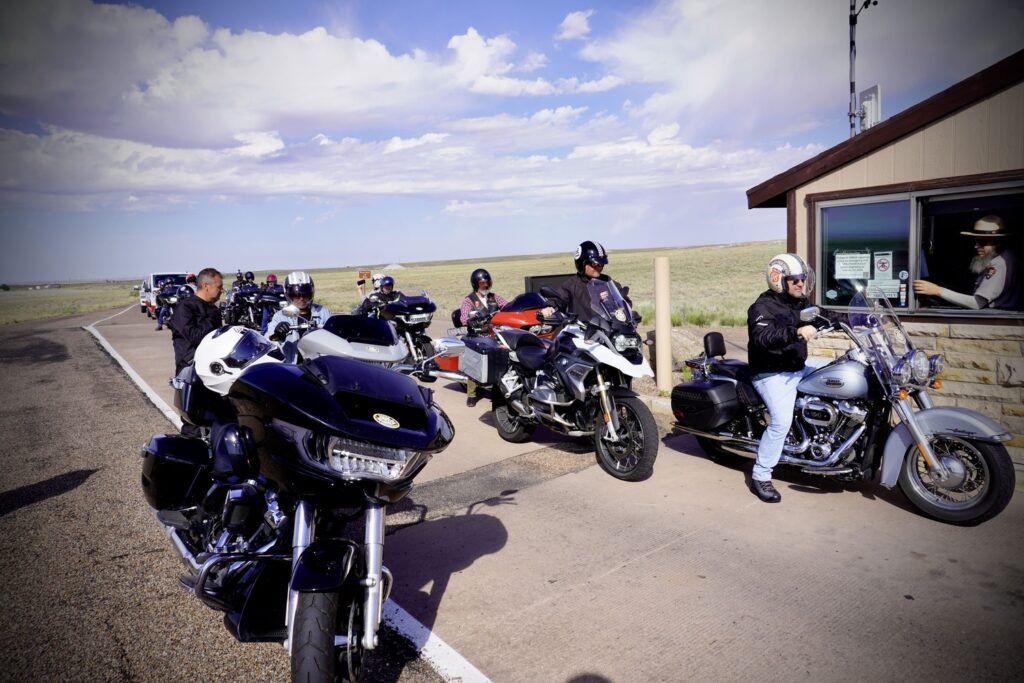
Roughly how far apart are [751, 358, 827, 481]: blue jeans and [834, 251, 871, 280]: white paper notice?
2.86 m

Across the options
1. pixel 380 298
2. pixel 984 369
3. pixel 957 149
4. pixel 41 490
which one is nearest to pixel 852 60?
pixel 957 149

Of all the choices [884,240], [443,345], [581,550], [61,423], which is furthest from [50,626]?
[884,240]

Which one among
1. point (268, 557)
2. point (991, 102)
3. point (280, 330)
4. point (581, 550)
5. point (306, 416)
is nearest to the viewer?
point (306, 416)

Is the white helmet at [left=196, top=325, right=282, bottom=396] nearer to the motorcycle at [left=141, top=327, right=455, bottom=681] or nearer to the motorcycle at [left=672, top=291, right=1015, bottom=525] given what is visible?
the motorcycle at [left=141, top=327, right=455, bottom=681]

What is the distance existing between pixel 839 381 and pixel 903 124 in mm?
3474

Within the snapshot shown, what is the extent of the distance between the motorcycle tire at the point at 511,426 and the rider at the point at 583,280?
51.1 inches

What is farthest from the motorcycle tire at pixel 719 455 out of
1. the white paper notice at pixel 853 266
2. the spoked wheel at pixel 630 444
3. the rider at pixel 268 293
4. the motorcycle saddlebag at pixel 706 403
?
the rider at pixel 268 293

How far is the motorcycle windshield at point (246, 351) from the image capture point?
3.35 m

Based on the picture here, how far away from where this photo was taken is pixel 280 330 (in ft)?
12.7

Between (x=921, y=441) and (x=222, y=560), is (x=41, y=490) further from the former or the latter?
(x=921, y=441)

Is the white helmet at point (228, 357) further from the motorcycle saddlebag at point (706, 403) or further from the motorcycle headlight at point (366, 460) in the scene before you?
the motorcycle saddlebag at point (706, 403)

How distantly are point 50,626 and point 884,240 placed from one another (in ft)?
26.3

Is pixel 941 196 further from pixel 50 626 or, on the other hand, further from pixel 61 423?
pixel 61 423

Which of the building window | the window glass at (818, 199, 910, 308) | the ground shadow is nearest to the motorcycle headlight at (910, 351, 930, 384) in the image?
the building window
